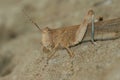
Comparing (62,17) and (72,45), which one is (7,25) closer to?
(62,17)

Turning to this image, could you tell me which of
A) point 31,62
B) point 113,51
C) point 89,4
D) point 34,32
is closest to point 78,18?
point 89,4

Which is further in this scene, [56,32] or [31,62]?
[31,62]

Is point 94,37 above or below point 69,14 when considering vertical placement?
above

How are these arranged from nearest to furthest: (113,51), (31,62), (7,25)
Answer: (113,51) < (31,62) < (7,25)

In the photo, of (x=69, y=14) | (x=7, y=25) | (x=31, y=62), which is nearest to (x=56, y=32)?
(x=31, y=62)

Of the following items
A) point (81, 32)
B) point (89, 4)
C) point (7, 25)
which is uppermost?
point (81, 32)

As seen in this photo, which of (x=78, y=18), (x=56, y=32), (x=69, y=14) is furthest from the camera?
(x=69, y=14)

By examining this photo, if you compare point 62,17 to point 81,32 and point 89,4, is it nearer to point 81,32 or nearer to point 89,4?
point 89,4
